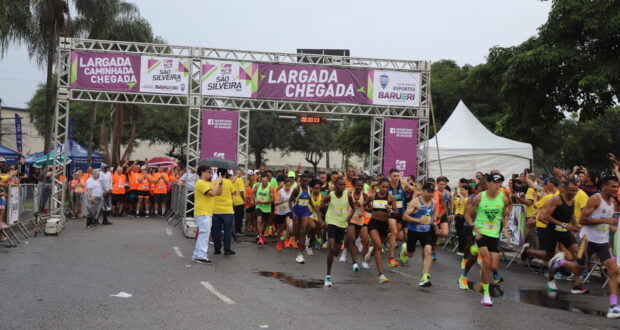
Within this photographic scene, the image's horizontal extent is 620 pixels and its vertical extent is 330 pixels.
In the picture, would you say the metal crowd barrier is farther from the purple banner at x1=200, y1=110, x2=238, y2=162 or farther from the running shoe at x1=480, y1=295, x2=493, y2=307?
the running shoe at x1=480, y1=295, x2=493, y2=307

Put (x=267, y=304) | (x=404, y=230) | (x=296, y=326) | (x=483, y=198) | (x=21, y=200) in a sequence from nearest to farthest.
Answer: (x=296, y=326)
(x=267, y=304)
(x=483, y=198)
(x=404, y=230)
(x=21, y=200)

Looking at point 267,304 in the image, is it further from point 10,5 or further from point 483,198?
point 10,5

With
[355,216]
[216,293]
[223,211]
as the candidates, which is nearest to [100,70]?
[223,211]

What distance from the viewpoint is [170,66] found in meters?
20.0

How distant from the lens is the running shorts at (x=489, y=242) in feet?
30.2

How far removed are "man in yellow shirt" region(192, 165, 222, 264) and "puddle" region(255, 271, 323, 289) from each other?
1.62m

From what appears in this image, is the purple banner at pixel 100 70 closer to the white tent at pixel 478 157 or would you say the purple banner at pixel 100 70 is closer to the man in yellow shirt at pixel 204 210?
the man in yellow shirt at pixel 204 210

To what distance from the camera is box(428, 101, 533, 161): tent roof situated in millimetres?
25500

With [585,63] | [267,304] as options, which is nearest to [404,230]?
[267,304]

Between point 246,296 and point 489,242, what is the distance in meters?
3.60

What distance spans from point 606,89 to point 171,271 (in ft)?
59.0

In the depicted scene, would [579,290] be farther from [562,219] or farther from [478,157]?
[478,157]

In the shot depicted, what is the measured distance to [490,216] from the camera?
9.22 metres

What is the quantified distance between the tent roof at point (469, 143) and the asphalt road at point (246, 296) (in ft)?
39.8
